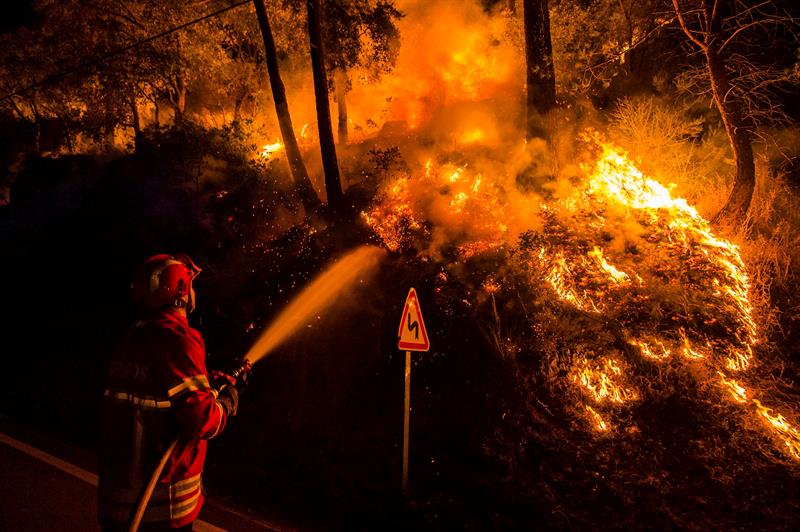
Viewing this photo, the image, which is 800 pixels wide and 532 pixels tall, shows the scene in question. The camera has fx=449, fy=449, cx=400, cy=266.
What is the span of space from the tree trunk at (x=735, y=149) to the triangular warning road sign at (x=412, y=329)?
7348 mm

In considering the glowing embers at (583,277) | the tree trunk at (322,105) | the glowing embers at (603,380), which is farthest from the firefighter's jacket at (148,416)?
the tree trunk at (322,105)

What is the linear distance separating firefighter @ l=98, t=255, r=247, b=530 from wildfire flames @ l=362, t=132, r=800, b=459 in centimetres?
524

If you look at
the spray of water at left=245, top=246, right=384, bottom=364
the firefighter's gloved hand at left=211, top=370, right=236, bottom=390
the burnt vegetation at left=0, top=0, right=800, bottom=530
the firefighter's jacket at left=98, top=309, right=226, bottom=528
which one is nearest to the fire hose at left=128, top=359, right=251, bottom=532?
the firefighter's jacket at left=98, top=309, right=226, bottom=528

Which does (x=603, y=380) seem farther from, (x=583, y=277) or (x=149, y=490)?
(x=149, y=490)

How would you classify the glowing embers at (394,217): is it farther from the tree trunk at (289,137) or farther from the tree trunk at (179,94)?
the tree trunk at (179,94)

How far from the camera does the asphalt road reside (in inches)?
187

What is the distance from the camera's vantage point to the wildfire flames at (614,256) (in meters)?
6.55

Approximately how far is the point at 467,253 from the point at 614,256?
112 inches

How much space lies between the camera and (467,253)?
953 cm

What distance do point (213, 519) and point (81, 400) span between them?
5360mm

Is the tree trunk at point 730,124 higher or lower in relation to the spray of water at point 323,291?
higher

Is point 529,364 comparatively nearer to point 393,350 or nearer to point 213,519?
point 393,350

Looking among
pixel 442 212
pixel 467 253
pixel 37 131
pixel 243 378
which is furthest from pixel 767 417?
pixel 37 131

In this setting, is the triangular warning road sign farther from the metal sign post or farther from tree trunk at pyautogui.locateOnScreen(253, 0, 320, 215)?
tree trunk at pyautogui.locateOnScreen(253, 0, 320, 215)
